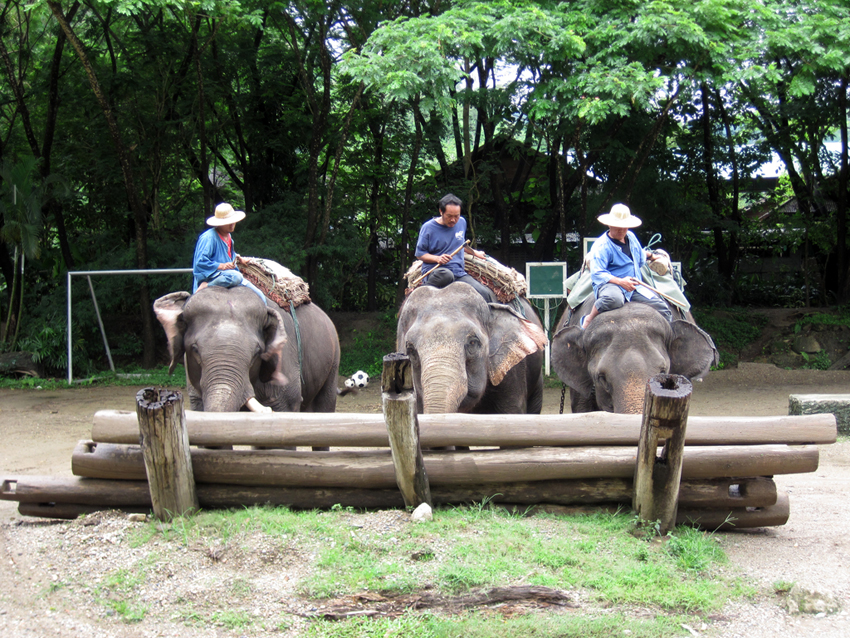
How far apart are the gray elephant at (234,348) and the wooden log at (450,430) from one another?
697mm

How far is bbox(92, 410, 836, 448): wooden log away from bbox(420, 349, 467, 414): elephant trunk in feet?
2.04

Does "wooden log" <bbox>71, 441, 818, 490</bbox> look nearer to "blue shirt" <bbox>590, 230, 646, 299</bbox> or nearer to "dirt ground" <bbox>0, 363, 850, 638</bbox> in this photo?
"dirt ground" <bbox>0, 363, 850, 638</bbox>

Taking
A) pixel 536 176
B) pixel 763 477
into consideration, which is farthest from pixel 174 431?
pixel 536 176

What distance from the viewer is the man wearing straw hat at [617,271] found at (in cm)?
690

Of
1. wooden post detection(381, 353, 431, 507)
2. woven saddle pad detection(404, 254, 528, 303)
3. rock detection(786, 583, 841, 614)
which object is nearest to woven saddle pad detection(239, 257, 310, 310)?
woven saddle pad detection(404, 254, 528, 303)

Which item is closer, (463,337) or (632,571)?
(632,571)

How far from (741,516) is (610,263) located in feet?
8.94

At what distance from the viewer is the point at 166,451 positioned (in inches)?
188

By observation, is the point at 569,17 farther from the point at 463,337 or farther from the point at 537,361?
the point at 463,337

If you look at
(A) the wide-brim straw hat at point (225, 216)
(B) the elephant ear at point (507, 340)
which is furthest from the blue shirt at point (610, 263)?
(A) the wide-brim straw hat at point (225, 216)

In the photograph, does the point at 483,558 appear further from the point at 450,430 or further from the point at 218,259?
the point at 218,259

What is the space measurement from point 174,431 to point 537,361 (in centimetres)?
447

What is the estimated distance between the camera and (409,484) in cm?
494

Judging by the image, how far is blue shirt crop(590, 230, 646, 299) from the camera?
704 centimetres
